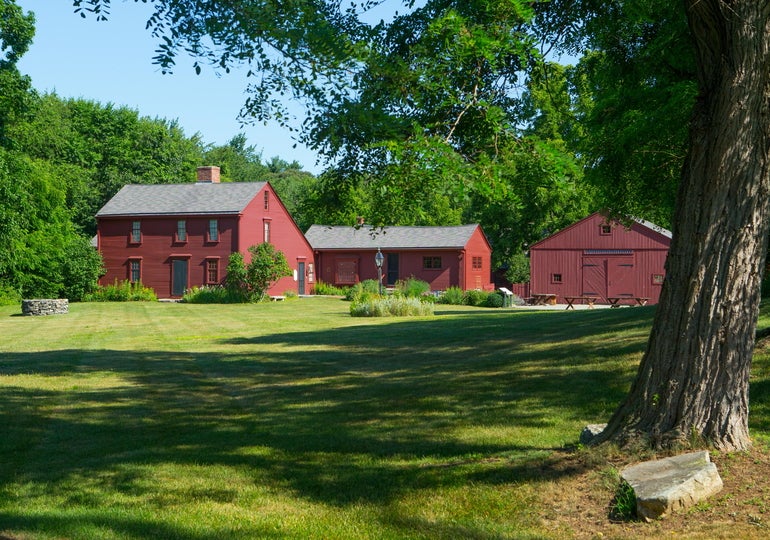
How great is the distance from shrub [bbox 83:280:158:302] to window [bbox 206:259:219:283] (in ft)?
11.2

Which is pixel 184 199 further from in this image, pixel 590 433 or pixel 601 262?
pixel 590 433

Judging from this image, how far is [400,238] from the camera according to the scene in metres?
60.0

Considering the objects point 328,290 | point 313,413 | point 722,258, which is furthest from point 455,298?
point 722,258

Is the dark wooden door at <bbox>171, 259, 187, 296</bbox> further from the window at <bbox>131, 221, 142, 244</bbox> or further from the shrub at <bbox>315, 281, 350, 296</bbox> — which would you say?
the shrub at <bbox>315, 281, 350, 296</bbox>

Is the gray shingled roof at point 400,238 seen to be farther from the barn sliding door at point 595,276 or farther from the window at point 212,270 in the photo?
the window at point 212,270

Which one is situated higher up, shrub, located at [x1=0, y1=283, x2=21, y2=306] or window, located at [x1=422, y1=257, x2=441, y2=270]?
window, located at [x1=422, y1=257, x2=441, y2=270]

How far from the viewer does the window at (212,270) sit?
5053 centimetres

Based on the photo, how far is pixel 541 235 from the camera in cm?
6128

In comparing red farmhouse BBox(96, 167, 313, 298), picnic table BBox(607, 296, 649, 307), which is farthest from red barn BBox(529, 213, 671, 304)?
red farmhouse BBox(96, 167, 313, 298)

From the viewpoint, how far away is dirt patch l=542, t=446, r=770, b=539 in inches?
236

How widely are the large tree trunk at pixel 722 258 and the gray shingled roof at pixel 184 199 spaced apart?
1736 inches

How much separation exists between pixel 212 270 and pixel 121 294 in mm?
5486

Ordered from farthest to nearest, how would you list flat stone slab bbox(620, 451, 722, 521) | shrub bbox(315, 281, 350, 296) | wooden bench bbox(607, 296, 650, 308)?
shrub bbox(315, 281, 350, 296) → wooden bench bbox(607, 296, 650, 308) → flat stone slab bbox(620, 451, 722, 521)

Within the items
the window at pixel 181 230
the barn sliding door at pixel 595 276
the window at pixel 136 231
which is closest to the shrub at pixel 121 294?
the window at pixel 136 231
